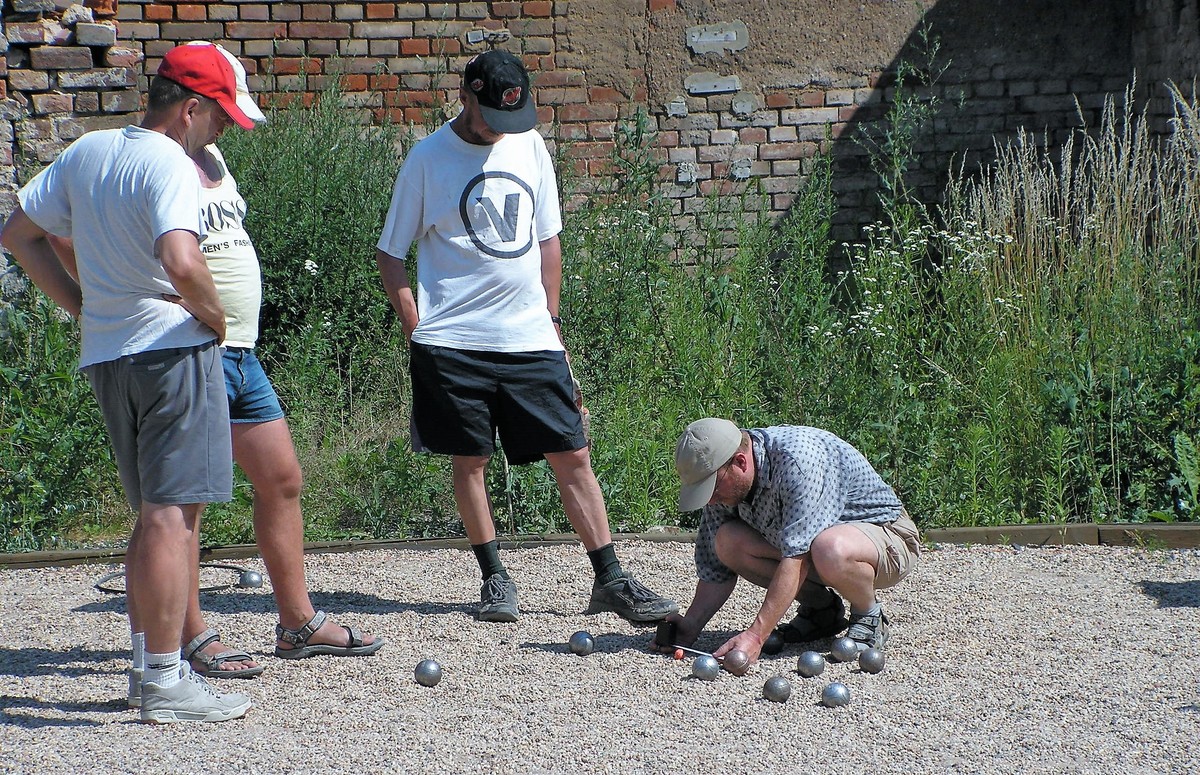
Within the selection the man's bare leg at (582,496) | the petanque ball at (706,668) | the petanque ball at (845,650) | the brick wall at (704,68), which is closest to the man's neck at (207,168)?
the man's bare leg at (582,496)

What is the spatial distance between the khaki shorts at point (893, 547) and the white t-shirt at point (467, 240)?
142 centimetres

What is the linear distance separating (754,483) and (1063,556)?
7.15 ft

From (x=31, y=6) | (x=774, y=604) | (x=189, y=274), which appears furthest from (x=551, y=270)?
(x=31, y=6)

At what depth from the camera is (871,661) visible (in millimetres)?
4301

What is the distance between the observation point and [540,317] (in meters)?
4.89

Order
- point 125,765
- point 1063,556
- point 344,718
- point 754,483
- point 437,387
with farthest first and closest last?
point 1063,556
point 437,387
point 754,483
point 344,718
point 125,765

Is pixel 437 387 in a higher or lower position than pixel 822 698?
higher

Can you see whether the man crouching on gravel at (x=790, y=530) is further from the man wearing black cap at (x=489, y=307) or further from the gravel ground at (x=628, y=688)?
the man wearing black cap at (x=489, y=307)

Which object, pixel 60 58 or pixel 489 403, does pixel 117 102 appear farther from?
pixel 489 403

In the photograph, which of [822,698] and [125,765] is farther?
[822,698]

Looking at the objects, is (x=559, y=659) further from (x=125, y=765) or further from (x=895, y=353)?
(x=895, y=353)

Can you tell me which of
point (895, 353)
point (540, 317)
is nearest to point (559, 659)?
point (540, 317)

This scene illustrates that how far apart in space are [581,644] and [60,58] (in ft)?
17.0

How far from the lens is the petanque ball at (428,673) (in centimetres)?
423
